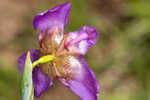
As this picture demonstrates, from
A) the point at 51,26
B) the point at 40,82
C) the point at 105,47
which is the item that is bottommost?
the point at 105,47

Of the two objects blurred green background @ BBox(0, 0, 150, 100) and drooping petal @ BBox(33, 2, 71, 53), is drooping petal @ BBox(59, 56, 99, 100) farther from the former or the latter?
blurred green background @ BBox(0, 0, 150, 100)

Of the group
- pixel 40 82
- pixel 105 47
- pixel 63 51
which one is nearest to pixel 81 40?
pixel 63 51

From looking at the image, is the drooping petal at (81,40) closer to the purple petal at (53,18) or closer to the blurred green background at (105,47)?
the purple petal at (53,18)

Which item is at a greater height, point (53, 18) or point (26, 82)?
point (53, 18)

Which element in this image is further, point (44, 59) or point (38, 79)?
point (38, 79)

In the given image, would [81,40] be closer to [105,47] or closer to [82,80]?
[82,80]

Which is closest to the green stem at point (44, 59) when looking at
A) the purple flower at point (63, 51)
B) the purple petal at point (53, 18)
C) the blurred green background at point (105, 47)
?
the purple flower at point (63, 51)
